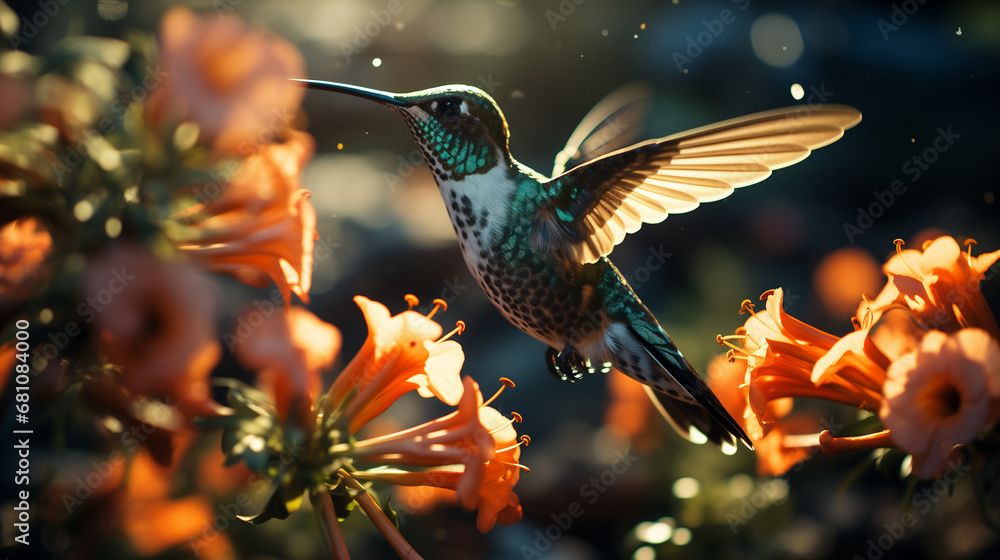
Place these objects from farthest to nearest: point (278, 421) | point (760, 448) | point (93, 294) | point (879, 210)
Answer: point (879, 210) < point (760, 448) < point (278, 421) < point (93, 294)

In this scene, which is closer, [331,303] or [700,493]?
[700,493]

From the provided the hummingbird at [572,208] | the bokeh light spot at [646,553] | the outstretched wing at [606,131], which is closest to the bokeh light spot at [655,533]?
the bokeh light spot at [646,553]

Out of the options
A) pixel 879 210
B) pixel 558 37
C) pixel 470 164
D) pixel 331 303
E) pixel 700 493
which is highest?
pixel 470 164

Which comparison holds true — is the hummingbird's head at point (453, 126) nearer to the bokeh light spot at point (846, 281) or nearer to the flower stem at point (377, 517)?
the flower stem at point (377, 517)

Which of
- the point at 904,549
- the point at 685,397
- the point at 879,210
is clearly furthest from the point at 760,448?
the point at 879,210

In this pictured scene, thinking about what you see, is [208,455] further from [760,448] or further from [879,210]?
[879,210]

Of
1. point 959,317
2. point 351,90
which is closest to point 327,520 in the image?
point 351,90

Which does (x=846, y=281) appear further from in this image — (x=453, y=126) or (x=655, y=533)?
(x=453, y=126)
